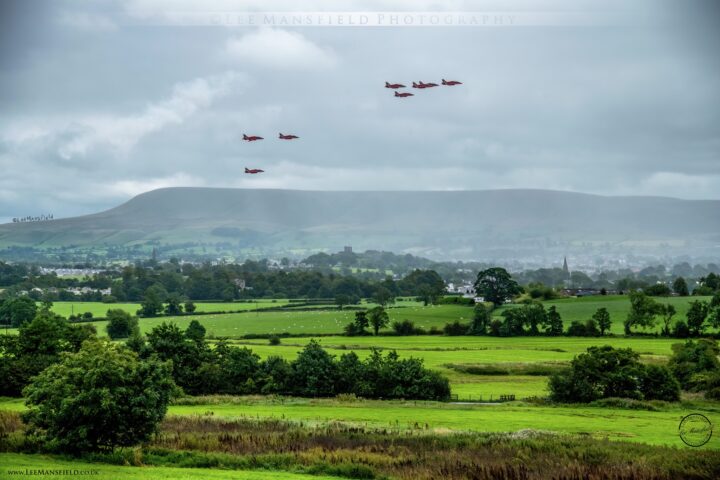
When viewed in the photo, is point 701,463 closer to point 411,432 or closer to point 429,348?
point 411,432

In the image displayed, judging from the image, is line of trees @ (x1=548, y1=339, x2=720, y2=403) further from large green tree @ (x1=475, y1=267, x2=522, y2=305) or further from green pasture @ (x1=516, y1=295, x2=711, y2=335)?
large green tree @ (x1=475, y1=267, x2=522, y2=305)

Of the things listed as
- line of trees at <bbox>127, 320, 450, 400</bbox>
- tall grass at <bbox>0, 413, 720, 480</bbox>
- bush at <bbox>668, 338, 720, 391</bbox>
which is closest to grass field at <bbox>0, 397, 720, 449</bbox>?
line of trees at <bbox>127, 320, 450, 400</bbox>

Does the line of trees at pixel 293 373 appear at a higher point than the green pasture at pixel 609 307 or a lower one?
lower

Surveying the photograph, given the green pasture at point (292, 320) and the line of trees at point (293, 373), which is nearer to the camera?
the line of trees at point (293, 373)

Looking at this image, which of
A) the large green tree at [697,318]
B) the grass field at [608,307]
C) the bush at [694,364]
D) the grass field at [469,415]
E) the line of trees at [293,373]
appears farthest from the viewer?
the grass field at [608,307]

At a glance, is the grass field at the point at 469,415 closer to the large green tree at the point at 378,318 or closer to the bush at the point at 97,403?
the bush at the point at 97,403

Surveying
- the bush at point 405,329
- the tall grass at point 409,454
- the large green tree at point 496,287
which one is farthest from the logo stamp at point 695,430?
the large green tree at point 496,287

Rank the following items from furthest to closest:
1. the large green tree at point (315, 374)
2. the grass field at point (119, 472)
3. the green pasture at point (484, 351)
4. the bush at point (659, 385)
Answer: the green pasture at point (484, 351)
the large green tree at point (315, 374)
the bush at point (659, 385)
the grass field at point (119, 472)
